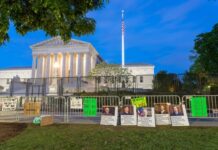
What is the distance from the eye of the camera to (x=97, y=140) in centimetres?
721

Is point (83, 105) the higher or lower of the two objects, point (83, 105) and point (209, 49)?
the lower

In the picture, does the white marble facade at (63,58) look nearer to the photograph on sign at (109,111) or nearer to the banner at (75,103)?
the banner at (75,103)

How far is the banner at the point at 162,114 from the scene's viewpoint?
34.8ft

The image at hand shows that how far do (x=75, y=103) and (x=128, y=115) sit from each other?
310 centimetres

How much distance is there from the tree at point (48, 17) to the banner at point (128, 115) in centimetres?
477

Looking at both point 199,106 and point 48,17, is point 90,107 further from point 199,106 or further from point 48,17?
point 48,17

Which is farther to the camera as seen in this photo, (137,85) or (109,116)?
(137,85)

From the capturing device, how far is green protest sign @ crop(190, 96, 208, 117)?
36.2 ft

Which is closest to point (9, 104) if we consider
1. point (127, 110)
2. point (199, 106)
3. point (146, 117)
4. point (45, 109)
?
point (45, 109)

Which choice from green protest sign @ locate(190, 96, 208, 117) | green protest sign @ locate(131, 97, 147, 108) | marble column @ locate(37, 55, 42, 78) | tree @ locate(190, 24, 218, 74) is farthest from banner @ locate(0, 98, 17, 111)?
marble column @ locate(37, 55, 42, 78)

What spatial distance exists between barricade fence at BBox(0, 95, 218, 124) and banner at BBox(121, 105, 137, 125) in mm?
621

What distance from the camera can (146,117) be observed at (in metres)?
10.6

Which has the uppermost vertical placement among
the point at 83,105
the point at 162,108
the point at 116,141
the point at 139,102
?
the point at 139,102

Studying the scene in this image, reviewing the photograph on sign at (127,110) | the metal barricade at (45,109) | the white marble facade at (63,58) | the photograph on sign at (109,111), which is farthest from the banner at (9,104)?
the white marble facade at (63,58)
